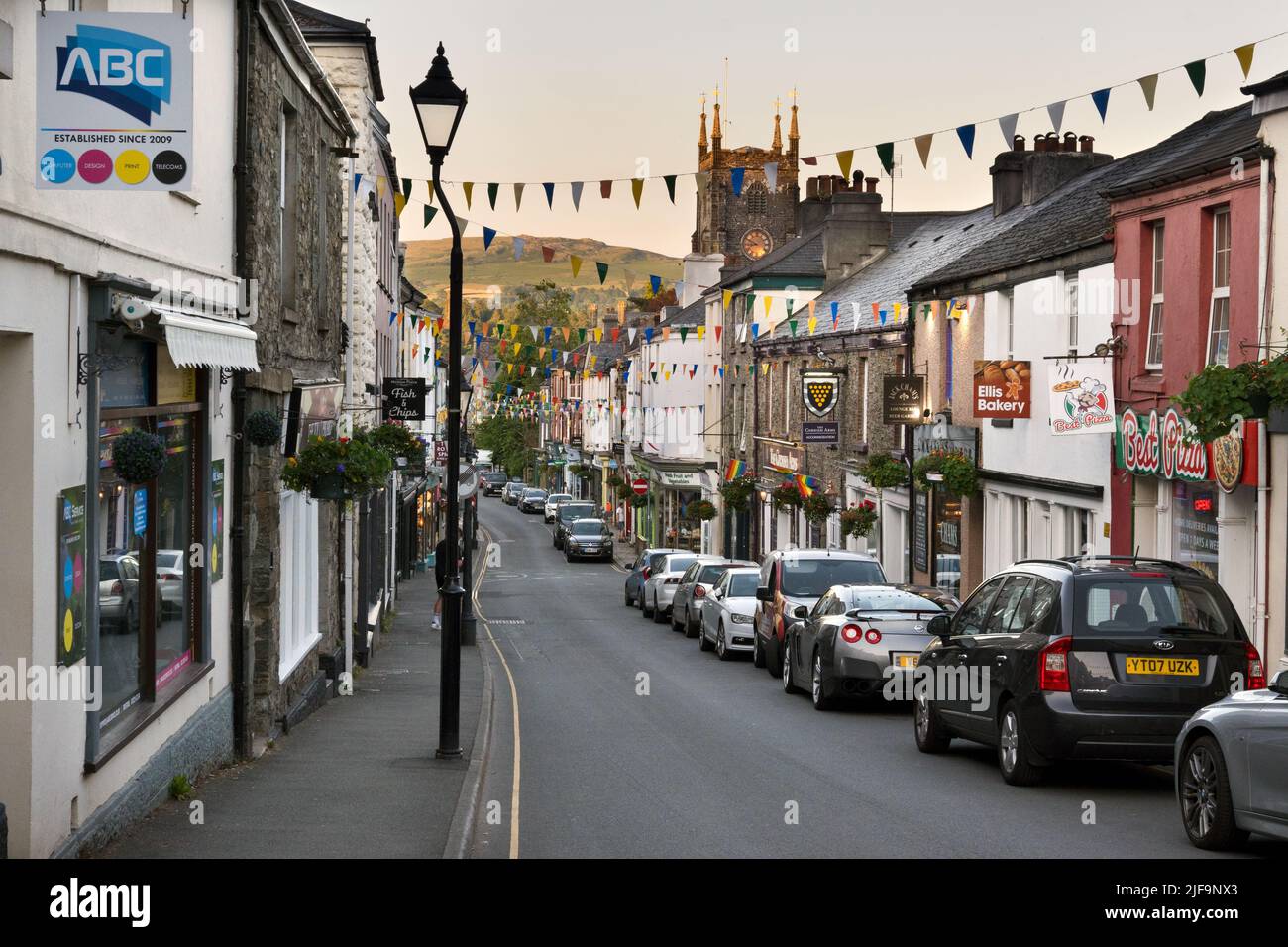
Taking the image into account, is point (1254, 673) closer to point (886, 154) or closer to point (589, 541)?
point (886, 154)

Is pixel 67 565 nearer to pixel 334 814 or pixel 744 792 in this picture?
pixel 334 814

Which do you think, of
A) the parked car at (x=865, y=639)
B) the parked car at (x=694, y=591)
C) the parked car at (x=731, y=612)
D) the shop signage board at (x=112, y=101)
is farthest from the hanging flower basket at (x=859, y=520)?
the shop signage board at (x=112, y=101)

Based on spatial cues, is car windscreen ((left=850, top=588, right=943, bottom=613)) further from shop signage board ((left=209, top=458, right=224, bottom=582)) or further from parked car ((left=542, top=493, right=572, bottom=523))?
Result: parked car ((left=542, top=493, right=572, bottom=523))

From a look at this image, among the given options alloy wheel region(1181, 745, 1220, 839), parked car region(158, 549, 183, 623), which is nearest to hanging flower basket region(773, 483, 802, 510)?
parked car region(158, 549, 183, 623)

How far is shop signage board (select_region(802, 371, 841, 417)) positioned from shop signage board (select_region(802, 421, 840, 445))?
1.46ft

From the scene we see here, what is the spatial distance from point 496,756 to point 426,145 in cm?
581

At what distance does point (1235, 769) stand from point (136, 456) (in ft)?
22.0

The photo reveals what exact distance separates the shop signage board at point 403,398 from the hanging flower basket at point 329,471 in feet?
54.7

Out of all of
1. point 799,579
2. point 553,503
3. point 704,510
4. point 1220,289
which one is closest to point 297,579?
point 799,579

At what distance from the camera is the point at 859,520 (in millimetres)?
34125

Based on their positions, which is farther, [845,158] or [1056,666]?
[845,158]

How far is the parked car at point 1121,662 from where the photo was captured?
11.5 m

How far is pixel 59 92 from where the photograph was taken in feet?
24.9

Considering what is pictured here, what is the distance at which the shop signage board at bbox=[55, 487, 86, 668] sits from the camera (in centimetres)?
800
